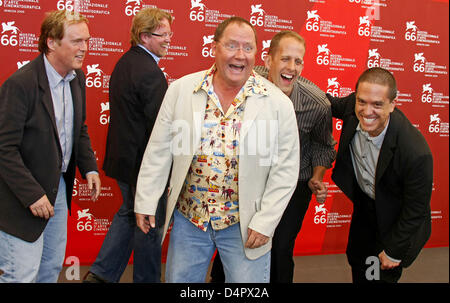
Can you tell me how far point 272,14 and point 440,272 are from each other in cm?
276

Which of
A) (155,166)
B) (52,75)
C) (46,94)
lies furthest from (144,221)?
(52,75)

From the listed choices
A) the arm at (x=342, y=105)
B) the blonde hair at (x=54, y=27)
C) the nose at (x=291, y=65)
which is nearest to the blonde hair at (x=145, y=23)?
the blonde hair at (x=54, y=27)

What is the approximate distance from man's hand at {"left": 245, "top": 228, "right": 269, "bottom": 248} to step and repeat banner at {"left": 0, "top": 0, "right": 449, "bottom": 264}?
2054 millimetres

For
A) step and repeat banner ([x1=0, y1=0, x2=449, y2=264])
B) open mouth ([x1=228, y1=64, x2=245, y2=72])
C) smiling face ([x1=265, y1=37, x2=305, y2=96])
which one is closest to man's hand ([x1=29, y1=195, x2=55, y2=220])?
open mouth ([x1=228, y1=64, x2=245, y2=72])

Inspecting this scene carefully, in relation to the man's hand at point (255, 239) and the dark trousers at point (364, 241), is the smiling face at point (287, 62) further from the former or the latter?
the man's hand at point (255, 239)

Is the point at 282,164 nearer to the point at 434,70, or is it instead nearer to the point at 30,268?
the point at 30,268

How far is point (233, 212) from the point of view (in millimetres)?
1927

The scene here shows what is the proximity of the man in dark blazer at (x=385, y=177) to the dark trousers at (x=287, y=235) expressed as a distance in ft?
1.12

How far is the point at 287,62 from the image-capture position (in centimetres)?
255

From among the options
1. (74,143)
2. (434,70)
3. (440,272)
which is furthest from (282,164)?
(434,70)

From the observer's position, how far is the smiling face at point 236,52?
1.87 m

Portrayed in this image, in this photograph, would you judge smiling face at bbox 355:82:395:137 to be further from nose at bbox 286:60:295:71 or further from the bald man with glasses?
the bald man with glasses

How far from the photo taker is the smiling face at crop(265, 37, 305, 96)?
255 cm

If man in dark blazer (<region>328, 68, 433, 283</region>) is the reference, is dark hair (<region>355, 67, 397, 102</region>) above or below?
above
